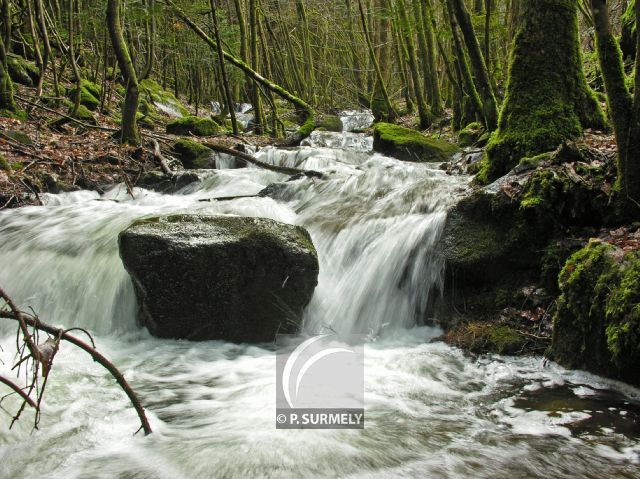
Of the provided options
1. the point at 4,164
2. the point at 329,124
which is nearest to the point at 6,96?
the point at 4,164

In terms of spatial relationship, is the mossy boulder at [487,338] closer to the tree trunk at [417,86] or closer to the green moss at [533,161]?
the green moss at [533,161]

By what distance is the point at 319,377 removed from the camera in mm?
3723

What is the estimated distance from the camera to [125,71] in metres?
8.69

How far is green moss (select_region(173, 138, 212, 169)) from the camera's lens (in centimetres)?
1012

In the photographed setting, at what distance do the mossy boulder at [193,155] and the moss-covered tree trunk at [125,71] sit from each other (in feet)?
3.22

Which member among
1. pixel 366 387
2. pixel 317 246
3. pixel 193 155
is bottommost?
pixel 366 387

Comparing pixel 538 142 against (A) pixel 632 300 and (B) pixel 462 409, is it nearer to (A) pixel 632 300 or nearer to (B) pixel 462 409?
(A) pixel 632 300

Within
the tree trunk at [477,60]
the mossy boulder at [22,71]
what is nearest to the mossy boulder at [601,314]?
the tree trunk at [477,60]

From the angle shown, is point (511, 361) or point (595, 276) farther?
point (511, 361)

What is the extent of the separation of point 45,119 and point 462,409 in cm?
999

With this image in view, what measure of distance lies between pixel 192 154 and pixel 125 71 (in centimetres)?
205

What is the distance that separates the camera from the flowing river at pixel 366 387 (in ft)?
8.42

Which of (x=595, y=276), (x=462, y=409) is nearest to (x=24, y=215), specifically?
(x=462, y=409)

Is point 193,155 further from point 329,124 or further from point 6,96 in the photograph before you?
point 329,124
